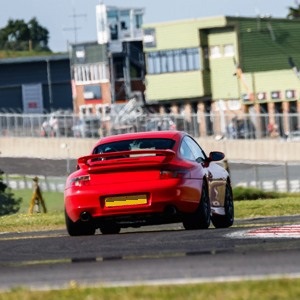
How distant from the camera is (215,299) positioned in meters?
10.2

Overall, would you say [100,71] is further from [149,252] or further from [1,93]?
[149,252]

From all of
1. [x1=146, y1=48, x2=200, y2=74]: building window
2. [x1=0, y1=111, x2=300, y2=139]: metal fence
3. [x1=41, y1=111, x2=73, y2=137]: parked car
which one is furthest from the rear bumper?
[x1=146, y1=48, x2=200, y2=74]: building window

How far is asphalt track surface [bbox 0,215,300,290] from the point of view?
1190 cm

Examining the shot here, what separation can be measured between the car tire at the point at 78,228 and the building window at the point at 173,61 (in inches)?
3927

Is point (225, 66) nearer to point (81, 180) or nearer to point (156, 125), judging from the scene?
point (156, 125)

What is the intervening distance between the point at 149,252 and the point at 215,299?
4.28m

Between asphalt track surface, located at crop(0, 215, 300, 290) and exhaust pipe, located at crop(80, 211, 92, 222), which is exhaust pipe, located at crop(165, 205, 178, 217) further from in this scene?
asphalt track surface, located at crop(0, 215, 300, 290)

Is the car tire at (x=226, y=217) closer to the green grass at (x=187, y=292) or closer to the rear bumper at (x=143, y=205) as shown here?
the rear bumper at (x=143, y=205)

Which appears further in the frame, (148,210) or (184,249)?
(148,210)

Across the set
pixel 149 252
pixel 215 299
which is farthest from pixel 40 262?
pixel 215 299

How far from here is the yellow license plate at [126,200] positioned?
752 inches

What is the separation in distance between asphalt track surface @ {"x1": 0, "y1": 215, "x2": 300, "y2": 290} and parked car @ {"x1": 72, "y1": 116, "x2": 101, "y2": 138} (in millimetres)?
77877

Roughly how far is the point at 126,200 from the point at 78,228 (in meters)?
0.93

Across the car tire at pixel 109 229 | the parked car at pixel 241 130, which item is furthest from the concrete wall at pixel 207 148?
the car tire at pixel 109 229
